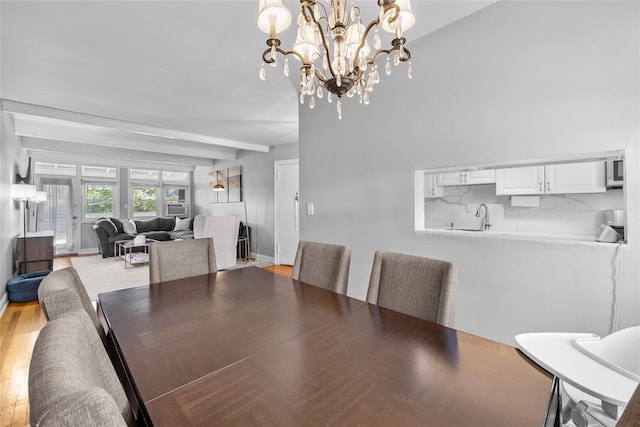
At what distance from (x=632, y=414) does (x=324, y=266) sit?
4.84ft

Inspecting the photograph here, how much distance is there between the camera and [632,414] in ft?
1.43

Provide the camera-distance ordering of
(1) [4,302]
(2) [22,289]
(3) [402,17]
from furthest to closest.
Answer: (2) [22,289] < (1) [4,302] < (3) [402,17]

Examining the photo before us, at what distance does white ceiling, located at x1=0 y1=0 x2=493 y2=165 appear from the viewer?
1937 millimetres

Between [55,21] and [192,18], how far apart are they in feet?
3.16

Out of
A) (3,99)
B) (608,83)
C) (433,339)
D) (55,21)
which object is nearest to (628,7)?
(608,83)

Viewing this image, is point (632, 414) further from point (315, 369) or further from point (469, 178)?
point (469, 178)

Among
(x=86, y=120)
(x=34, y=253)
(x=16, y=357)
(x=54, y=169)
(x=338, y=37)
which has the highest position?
(x=86, y=120)

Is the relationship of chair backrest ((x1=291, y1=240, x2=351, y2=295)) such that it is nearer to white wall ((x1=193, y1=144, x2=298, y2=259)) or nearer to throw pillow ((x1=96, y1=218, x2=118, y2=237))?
white wall ((x1=193, y1=144, x2=298, y2=259))

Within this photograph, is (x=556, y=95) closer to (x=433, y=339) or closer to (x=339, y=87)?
(x=339, y=87)

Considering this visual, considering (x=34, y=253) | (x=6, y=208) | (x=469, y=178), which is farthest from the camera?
(x=34, y=253)

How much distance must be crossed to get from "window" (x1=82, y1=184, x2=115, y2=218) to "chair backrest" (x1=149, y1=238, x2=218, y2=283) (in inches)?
287


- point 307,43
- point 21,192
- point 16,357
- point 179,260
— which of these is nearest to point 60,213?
point 21,192

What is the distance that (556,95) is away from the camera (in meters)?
1.63

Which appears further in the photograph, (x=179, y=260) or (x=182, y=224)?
(x=182, y=224)
